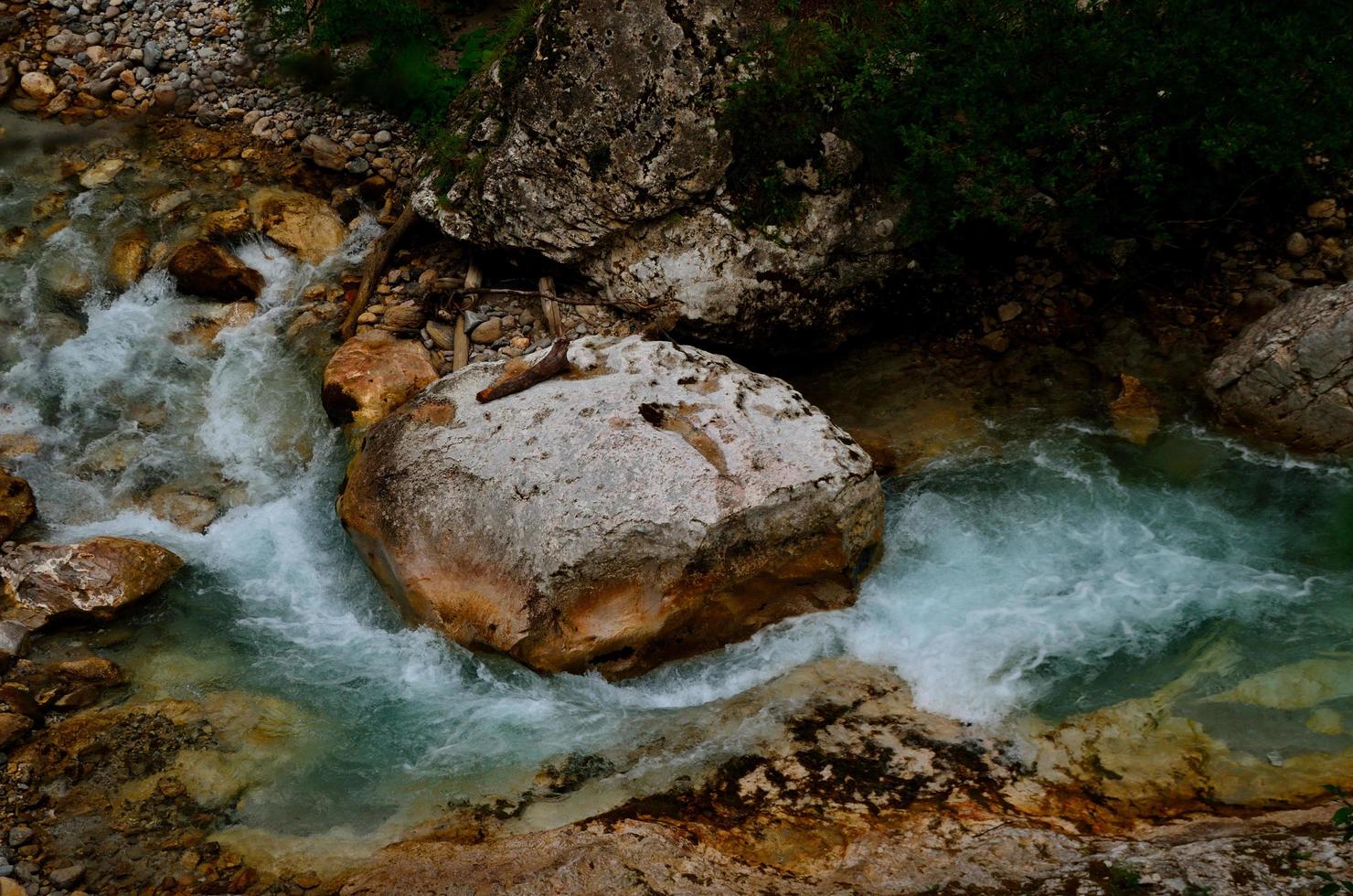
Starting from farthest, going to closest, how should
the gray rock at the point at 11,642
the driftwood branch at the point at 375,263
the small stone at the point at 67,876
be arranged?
the driftwood branch at the point at 375,263 → the gray rock at the point at 11,642 → the small stone at the point at 67,876

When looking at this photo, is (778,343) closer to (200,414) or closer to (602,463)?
(602,463)

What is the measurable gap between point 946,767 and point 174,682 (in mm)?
5467

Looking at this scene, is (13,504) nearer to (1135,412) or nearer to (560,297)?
(560,297)

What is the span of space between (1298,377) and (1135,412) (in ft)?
4.25

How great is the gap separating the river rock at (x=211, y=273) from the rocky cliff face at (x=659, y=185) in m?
2.51

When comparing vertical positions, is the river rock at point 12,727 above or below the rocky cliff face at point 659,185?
below

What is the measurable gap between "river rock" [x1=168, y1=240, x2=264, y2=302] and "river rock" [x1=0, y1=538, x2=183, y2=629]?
3.27 meters

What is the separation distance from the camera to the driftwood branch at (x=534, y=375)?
8.15m

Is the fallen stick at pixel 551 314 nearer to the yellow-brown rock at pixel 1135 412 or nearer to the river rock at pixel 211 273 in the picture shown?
the river rock at pixel 211 273

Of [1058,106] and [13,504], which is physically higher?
[1058,106]

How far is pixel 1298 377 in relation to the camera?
823 centimetres

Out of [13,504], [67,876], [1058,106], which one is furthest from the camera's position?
[1058,106]

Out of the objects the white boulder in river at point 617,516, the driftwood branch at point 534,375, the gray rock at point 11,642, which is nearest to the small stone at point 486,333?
the driftwood branch at point 534,375

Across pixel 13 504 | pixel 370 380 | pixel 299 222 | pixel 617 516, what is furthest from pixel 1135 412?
pixel 13 504
